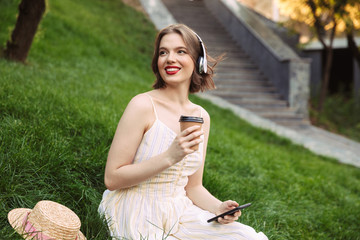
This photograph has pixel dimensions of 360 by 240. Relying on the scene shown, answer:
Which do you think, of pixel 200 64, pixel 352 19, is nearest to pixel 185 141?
pixel 200 64

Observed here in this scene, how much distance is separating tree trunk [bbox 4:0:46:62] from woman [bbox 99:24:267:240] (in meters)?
4.28

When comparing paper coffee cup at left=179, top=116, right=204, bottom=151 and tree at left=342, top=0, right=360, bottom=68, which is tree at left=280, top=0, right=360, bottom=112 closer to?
tree at left=342, top=0, right=360, bottom=68

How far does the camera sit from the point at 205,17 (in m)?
15.4

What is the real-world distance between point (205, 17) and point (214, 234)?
569 inches

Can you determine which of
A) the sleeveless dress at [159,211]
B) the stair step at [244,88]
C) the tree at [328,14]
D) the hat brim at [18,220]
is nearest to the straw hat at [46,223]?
the hat brim at [18,220]

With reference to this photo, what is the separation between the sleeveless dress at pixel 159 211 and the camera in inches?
76.0

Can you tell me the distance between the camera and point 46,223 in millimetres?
1748

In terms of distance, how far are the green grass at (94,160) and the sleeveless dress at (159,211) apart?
26 cm

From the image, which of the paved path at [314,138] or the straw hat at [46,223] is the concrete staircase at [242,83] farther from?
the straw hat at [46,223]

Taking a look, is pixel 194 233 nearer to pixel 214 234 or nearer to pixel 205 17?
pixel 214 234

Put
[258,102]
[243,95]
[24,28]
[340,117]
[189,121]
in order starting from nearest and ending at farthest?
[189,121], [24,28], [258,102], [243,95], [340,117]

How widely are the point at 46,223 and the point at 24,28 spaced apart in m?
4.85

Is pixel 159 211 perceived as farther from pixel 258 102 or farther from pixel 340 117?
pixel 340 117

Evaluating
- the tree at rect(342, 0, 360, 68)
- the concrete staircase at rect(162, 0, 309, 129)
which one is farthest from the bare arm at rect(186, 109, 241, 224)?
the tree at rect(342, 0, 360, 68)
